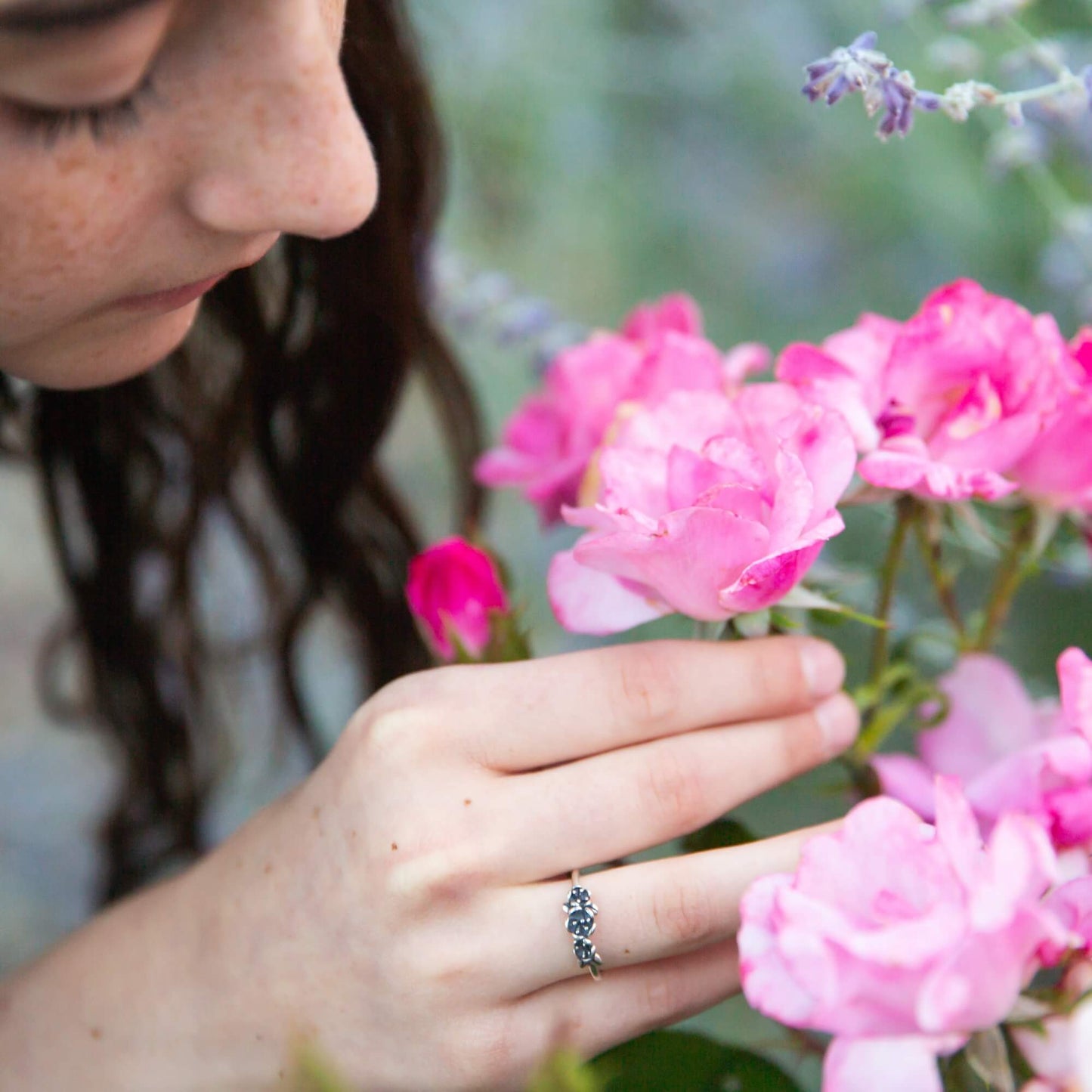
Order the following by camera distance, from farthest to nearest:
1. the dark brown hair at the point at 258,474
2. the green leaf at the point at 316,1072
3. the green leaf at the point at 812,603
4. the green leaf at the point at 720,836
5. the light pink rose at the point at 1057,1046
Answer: the dark brown hair at the point at 258,474
the green leaf at the point at 720,836
the green leaf at the point at 812,603
the light pink rose at the point at 1057,1046
the green leaf at the point at 316,1072

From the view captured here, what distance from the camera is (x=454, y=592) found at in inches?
19.0

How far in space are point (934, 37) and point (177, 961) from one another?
77 cm

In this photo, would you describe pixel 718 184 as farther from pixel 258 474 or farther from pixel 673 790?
pixel 673 790

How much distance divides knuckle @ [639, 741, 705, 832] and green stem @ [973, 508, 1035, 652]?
0.14 m

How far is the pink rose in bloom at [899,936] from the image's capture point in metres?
0.27

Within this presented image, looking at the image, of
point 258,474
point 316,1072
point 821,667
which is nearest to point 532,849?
point 821,667

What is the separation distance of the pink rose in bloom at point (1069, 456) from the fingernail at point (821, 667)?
0.33ft

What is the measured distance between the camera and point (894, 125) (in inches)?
15.1

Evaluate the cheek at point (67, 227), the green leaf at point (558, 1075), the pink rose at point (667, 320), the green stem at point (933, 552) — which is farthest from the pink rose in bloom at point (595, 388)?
the green leaf at point (558, 1075)

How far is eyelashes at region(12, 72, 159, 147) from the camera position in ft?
1.20

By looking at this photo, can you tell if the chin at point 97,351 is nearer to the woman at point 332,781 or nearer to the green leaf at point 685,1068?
the woman at point 332,781

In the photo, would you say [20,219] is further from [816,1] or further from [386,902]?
[816,1]

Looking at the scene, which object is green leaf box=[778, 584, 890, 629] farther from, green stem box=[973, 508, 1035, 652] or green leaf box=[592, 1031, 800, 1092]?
green leaf box=[592, 1031, 800, 1092]

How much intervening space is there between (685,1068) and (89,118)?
42 centimetres
